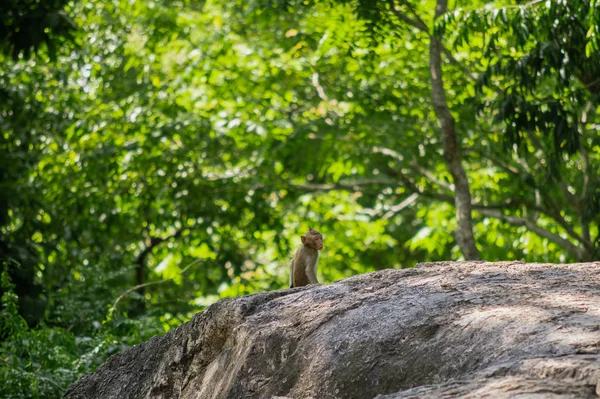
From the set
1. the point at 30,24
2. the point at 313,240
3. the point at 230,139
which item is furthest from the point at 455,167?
the point at 30,24

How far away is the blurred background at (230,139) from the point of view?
36.2 ft

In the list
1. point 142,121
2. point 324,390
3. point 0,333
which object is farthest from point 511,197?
point 324,390

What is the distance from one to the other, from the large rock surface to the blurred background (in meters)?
5.46

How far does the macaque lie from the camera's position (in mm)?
6117

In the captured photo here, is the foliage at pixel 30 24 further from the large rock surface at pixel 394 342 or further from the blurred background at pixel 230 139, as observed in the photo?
the large rock surface at pixel 394 342

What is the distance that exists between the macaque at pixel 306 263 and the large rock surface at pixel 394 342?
4.18 feet

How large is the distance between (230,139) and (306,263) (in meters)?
7.15

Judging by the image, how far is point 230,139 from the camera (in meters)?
13.1

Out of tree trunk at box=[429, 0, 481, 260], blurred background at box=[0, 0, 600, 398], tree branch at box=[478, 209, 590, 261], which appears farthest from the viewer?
blurred background at box=[0, 0, 600, 398]

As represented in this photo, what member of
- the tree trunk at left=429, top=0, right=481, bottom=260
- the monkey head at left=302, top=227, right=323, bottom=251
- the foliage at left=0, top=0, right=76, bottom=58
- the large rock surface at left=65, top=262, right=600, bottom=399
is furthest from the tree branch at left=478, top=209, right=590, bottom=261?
the large rock surface at left=65, top=262, right=600, bottom=399

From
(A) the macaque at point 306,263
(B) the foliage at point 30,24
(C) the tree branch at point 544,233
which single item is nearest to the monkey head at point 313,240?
(A) the macaque at point 306,263

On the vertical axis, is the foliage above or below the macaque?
Answer: above

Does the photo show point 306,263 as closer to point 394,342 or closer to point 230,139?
point 394,342

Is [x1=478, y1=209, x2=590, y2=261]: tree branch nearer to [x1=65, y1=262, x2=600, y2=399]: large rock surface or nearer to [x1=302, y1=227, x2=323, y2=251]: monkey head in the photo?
[x1=302, y1=227, x2=323, y2=251]: monkey head
